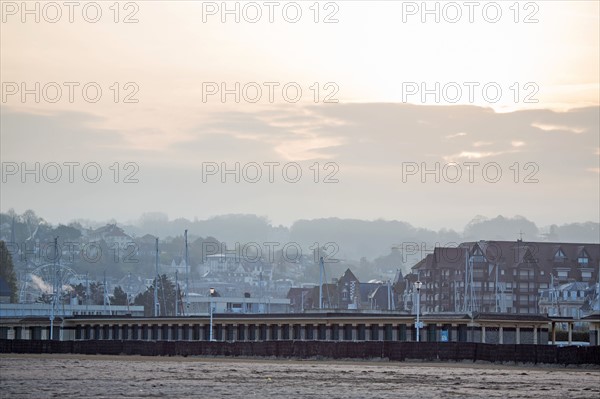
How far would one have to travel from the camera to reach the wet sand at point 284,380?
58.3 meters

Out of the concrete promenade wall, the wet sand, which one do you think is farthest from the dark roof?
the wet sand

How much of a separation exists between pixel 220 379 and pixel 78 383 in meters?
8.31

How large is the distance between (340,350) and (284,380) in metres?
28.8

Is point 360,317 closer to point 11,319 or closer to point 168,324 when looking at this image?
point 168,324

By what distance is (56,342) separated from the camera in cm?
11019

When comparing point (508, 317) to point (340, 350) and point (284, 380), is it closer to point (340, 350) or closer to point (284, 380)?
point (340, 350)

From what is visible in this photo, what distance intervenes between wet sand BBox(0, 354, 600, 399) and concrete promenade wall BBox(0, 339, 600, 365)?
66.0 inches

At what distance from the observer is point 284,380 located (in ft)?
224

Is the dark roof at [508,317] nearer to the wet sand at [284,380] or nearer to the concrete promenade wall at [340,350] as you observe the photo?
the concrete promenade wall at [340,350]

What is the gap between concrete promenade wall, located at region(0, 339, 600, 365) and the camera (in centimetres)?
8588

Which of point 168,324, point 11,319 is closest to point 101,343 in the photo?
point 168,324

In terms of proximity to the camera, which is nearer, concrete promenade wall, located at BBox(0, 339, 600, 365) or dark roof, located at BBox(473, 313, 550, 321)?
concrete promenade wall, located at BBox(0, 339, 600, 365)

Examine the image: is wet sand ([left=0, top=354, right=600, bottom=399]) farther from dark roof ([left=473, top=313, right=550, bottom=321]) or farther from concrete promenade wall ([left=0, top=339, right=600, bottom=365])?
dark roof ([left=473, top=313, right=550, bottom=321])

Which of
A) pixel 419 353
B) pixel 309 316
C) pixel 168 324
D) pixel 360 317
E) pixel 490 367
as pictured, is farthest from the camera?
pixel 168 324
